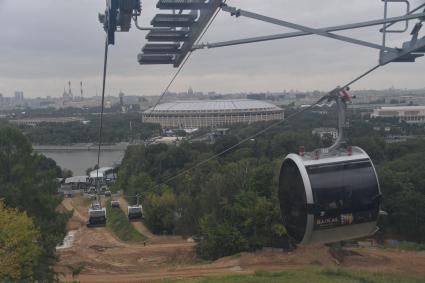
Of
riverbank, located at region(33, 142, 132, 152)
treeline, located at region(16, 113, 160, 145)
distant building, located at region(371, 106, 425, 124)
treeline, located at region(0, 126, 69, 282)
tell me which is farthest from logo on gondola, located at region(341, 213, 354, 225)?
distant building, located at region(371, 106, 425, 124)

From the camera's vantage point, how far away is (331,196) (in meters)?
4.94

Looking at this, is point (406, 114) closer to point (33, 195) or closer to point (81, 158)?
point (81, 158)

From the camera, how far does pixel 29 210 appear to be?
13688 mm

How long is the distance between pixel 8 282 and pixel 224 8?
8262mm

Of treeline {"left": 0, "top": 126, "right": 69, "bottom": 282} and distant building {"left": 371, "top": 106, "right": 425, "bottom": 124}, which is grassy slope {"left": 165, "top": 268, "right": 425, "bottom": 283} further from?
distant building {"left": 371, "top": 106, "right": 425, "bottom": 124}

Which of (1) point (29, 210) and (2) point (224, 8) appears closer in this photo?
(2) point (224, 8)

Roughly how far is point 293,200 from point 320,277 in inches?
274

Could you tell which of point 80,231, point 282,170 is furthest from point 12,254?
point 80,231

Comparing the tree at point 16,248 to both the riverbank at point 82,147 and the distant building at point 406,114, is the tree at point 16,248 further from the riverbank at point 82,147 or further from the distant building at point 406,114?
the distant building at point 406,114

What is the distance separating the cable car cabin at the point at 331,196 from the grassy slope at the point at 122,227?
19877 millimetres

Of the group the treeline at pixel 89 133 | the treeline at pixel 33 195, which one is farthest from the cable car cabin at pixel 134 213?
the treeline at pixel 89 133

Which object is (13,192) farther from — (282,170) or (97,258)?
(282,170)

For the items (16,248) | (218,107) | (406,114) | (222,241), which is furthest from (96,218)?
(218,107)

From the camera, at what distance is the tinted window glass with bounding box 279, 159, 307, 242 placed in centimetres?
502
